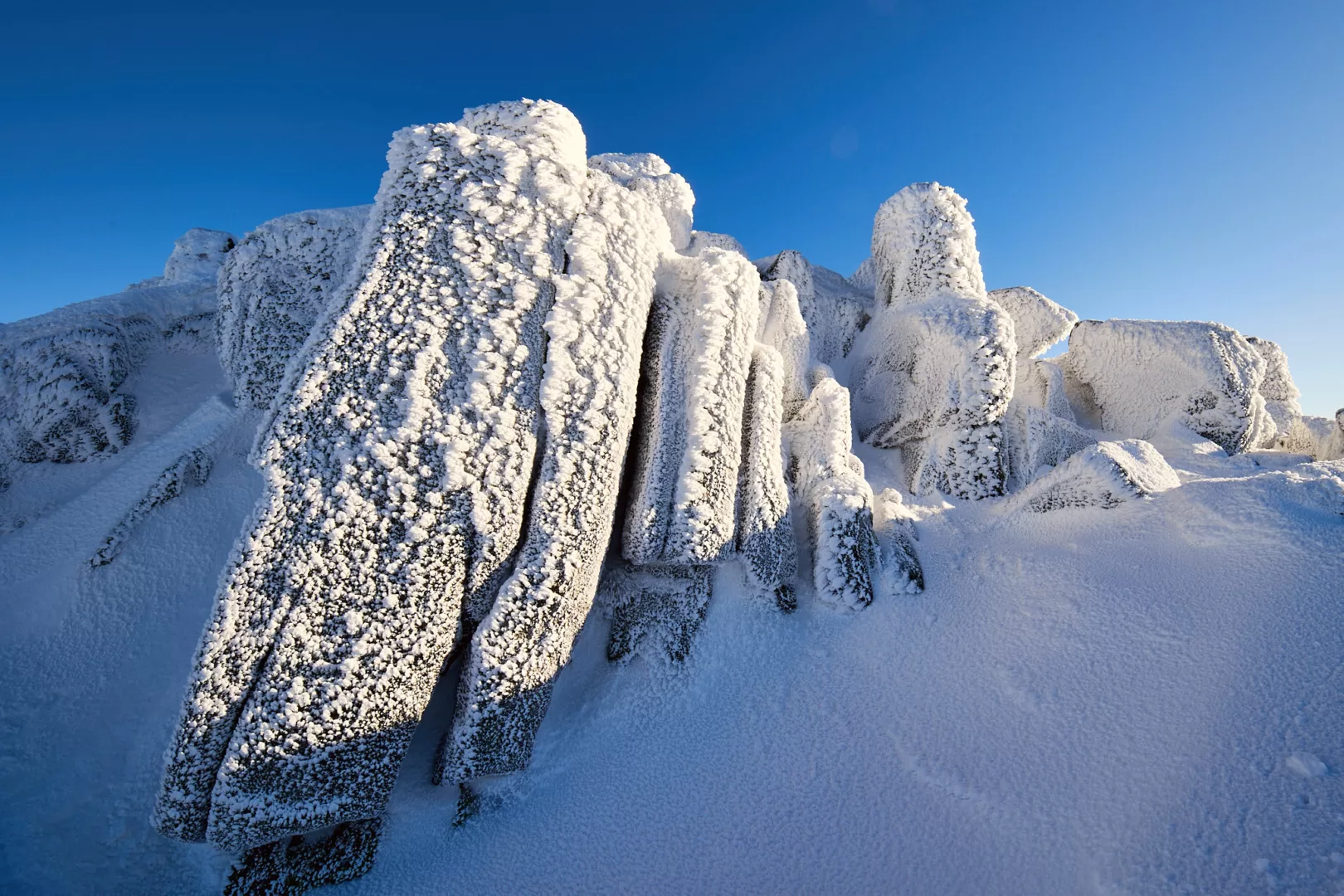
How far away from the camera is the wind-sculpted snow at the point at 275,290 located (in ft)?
8.18

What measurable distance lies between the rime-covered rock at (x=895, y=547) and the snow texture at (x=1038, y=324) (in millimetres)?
2404

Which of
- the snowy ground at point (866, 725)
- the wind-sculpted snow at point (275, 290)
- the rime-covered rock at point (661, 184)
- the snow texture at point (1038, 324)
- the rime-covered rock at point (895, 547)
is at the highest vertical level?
the rime-covered rock at point (661, 184)

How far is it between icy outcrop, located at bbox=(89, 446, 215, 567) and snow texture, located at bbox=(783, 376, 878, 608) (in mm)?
2531

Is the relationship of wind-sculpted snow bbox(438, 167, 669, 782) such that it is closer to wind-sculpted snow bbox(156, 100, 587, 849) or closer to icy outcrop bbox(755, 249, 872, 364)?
wind-sculpted snow bbox(156, 100, 587, 849)

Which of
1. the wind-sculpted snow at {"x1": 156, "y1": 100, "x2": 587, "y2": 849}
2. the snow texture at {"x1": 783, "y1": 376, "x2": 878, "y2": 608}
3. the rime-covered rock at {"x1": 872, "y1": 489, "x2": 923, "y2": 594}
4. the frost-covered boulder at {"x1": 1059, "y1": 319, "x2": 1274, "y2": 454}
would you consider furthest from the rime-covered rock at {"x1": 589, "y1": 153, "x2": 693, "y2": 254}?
the frost-covered boulder at {"x1": 1059, "y1": 319, "x2": 1274, "y2": 454}

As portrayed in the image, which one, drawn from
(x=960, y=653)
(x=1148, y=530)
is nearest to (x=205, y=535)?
(x=960, y=653)

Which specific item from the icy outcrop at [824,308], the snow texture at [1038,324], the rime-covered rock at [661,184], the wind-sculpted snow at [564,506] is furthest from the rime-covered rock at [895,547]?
the snow texture at [1038,324]

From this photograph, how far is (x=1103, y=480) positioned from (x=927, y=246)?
82.6 inches

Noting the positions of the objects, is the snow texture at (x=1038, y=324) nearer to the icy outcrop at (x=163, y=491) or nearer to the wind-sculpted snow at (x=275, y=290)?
the wind-sculpted snow at (x=275, y=290)

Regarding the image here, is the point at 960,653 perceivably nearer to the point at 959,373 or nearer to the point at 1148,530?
the point at 1148,530

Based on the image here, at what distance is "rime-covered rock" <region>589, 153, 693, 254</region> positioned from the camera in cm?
390

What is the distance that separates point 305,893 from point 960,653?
2084mm

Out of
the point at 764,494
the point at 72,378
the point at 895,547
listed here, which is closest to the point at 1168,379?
the point at 895,547

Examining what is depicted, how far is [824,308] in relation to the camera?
4.42 metres
